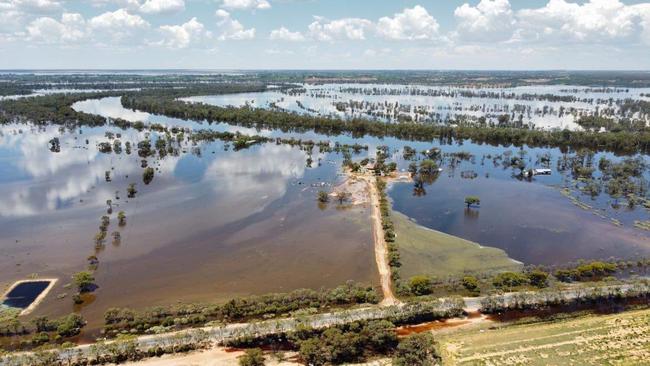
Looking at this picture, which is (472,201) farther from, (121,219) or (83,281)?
(83,281)

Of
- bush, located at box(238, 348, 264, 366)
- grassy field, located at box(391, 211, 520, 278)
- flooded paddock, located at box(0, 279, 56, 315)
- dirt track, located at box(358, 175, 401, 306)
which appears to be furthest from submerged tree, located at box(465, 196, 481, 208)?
flooded paddock, located at box(0, 279, 56, 315)

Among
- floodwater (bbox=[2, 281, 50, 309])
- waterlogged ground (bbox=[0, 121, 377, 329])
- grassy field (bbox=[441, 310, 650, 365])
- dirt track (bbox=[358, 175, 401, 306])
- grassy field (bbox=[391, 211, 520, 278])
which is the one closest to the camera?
grassy field (bbox=[441, 310, 650, 365])

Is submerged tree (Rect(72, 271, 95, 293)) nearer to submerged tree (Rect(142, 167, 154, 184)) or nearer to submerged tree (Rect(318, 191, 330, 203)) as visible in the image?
submerged tree (Rect(318, 191, 330, 203))

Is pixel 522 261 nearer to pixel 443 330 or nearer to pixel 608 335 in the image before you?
pixel 608 335

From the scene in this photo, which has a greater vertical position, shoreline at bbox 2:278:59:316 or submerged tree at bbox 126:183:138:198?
submerged tree at bbox 126:183:138:198

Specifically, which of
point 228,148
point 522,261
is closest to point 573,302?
point 522,261

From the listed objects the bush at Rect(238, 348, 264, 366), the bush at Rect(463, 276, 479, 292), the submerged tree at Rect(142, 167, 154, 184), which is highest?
the submerged tree at Rect(142, 167, 154, 184)

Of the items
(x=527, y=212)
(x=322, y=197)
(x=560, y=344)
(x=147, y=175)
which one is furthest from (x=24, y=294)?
(x=527, y=212)
